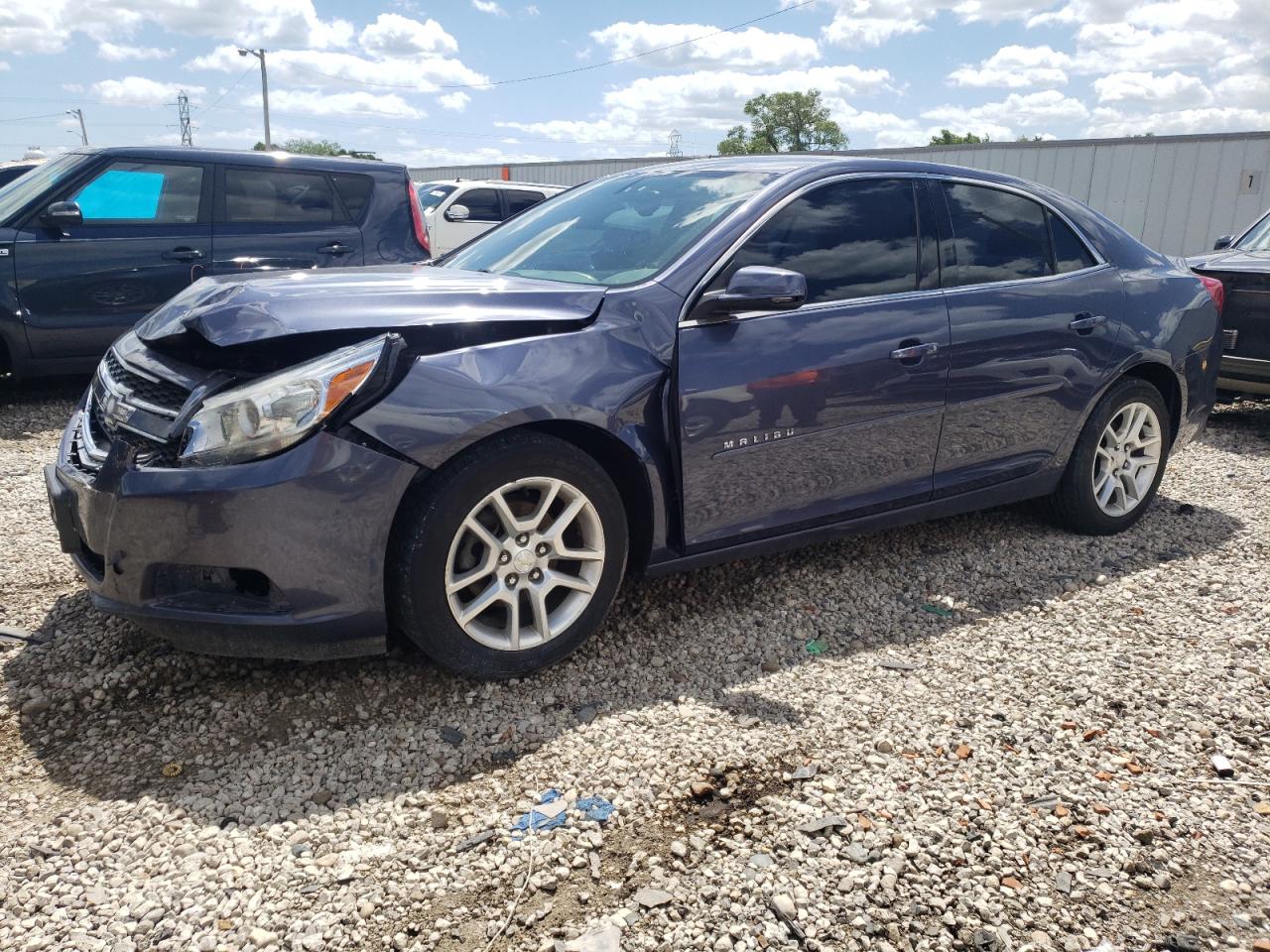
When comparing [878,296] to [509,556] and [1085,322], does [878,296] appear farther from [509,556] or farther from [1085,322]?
[509,556]

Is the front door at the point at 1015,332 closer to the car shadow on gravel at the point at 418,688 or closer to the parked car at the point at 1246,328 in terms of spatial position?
the car shadow on gravel at the point at 418,688

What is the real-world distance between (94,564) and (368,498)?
94 centimetres

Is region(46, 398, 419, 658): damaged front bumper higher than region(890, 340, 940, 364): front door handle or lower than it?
lower

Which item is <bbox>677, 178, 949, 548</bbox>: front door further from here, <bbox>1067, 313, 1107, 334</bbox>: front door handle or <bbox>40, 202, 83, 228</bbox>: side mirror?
<bbox>40, 202, 83, 228</bbox>: side mirror

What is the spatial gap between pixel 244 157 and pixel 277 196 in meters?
0.35

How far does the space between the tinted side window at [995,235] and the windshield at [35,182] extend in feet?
19.5

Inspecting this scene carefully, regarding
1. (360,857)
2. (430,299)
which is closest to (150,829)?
(360,857)

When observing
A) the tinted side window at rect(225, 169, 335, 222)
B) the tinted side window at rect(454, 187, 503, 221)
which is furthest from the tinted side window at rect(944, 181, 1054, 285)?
the tinted side window at rect(454, 187, 503, 221)

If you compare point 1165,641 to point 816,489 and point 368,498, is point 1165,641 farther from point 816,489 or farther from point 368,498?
point 368,498

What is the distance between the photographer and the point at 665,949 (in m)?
2.04

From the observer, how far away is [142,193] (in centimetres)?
698

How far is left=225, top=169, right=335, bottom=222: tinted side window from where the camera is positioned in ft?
24.0

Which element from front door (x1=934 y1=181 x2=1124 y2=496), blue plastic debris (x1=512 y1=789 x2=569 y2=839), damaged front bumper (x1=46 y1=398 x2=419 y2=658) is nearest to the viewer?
blue plastic debris (x1=512 y1=789 x2=569 y2=839)

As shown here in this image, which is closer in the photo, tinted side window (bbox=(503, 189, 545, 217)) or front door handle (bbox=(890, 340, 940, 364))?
front door handle (bbox=(890, 340, 940, 364))
